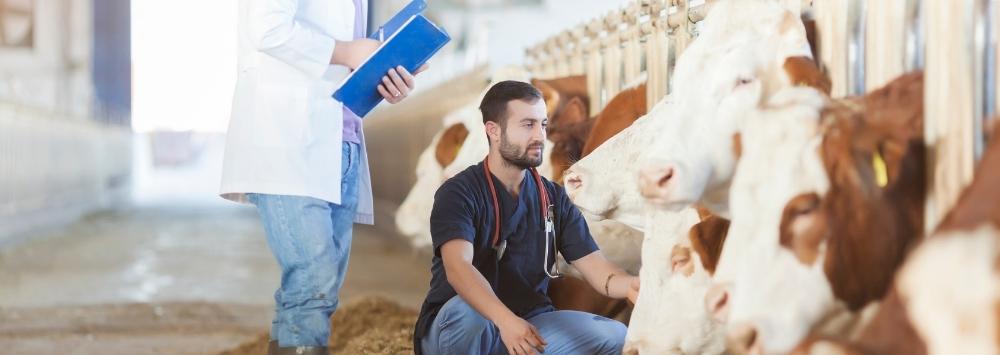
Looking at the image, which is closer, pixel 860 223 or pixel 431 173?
pixel 860 223

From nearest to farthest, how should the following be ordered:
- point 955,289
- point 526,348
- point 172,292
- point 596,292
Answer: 1. point 955,289
2. point 526,348
3. point 596,292
4. point 172,292

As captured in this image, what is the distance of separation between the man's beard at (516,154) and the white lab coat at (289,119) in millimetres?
470

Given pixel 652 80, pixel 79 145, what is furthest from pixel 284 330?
pixel 79 145

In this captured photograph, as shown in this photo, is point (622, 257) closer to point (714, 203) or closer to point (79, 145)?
point (714, 203)

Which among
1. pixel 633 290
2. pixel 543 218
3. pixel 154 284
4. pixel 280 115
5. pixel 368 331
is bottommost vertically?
pixel 154 284

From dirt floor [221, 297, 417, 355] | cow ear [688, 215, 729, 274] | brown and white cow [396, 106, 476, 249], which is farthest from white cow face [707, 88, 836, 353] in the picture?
brown and white cow [396, 106, 476, 249]

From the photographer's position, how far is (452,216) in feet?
9.09

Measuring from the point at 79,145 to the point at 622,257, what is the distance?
11.6 metres

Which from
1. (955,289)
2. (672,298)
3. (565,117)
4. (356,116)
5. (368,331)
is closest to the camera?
(955,289)

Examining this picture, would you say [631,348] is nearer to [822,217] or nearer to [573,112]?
[822,217]

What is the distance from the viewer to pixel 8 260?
27.2ft

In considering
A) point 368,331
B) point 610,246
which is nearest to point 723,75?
point 610,246

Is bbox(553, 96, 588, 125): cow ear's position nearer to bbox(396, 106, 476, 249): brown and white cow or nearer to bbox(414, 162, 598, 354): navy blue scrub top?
bbox(396, 106, 476, 249): brown and white cow

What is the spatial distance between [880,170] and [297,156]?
5.61 feet
